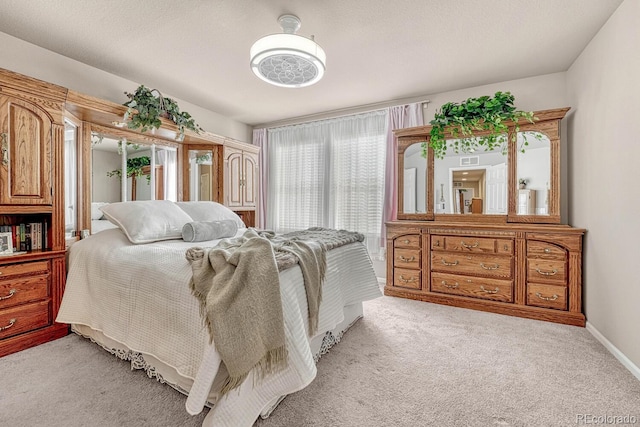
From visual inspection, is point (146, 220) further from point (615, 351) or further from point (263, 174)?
point (615, 351)

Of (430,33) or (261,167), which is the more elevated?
(430,33)

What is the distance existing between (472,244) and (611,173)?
3.96 ft

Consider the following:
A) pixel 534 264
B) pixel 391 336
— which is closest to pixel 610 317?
pixel 534 264

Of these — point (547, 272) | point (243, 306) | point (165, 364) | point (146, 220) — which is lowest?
point (165, 364)

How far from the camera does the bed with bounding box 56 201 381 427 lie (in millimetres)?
1305

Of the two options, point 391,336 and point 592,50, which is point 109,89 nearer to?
point 391,336

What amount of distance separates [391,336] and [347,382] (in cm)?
76

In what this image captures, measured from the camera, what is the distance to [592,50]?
2434 mm

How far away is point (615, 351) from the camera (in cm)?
206

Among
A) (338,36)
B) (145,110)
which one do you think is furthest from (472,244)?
(145,110)

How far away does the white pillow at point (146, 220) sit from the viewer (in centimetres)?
220

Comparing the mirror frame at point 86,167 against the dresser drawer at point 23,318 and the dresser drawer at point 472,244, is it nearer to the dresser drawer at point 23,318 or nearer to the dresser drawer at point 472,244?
the dresser drawer at point 23,318

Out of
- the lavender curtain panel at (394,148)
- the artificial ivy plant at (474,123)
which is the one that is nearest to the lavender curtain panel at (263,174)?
the lavender curtain panel at (394,148)

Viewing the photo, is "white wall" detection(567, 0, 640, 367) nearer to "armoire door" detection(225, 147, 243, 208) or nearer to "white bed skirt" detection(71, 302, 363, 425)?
"white bed skirt" detection(71, 302, 363, 425)
